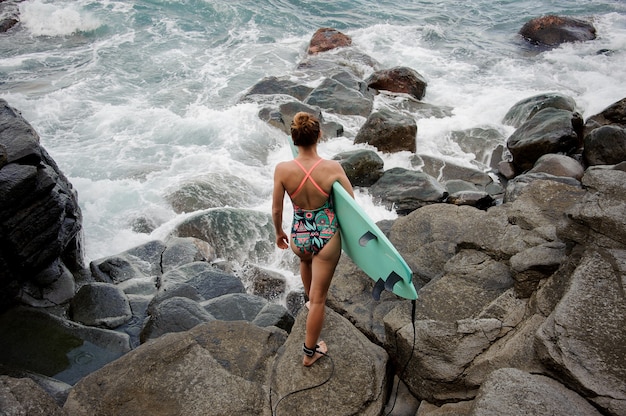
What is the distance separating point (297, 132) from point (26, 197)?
3.80 m

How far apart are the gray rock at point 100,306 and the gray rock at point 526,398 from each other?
470cm

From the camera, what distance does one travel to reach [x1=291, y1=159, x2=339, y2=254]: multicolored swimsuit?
3.88 metres

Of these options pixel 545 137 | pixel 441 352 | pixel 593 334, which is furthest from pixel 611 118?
pixel 441 352

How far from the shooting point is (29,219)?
5.64 meters

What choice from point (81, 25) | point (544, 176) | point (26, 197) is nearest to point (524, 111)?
point (544, 176)

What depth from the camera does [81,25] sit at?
1972cm

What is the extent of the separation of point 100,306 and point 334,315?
3.41 m

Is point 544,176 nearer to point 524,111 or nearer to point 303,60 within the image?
point 524,111

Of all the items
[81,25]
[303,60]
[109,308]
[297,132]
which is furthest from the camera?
[81,25]

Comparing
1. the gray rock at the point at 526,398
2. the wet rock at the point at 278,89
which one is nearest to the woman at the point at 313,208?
the gray rock at the point at 526,398

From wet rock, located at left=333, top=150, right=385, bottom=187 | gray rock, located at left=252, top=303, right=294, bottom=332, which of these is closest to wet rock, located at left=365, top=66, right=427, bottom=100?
wet rock, located at left=333, top=150, right=385, bottom=187

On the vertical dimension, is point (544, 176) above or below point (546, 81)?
above

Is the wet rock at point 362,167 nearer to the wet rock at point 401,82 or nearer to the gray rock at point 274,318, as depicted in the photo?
the gray rock at point 274,318

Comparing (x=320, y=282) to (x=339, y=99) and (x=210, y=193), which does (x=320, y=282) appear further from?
(x=339, y=99)
